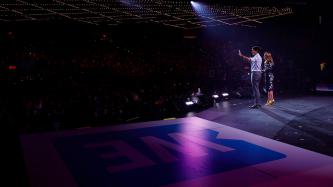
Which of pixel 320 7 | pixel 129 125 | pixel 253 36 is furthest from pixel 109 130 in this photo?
pixel 253 36

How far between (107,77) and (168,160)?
5.25 m

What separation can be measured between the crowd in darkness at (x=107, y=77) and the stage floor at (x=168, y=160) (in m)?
1.43

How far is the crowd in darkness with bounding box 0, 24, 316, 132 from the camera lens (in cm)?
619

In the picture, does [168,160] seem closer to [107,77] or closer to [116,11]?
[116,11]

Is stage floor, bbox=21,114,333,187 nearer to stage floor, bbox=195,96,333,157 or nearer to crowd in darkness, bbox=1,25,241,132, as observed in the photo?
stage floor, bbox=195,96,333,157

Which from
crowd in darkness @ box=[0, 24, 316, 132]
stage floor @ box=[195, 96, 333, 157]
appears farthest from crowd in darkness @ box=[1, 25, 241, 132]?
stage floor @ box=[195, 96, 333, 157]

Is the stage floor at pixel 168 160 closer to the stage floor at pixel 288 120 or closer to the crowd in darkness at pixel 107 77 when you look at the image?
the stage floor at pixel 288 120

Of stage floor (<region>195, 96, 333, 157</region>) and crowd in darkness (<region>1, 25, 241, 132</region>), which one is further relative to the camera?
crowd in darkness (<region>1, 25, 241, 132</region>)

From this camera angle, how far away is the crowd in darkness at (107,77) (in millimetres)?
6191

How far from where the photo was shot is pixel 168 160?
11.4 feet

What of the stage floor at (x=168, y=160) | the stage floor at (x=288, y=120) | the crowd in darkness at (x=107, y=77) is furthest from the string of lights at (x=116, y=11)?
the stage floor at (x=168, y=160)

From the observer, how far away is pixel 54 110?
6090 mm

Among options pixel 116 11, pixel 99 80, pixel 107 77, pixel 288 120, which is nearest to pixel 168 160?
pixel 288 120

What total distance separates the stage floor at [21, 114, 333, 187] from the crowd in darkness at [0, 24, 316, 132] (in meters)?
1.43
